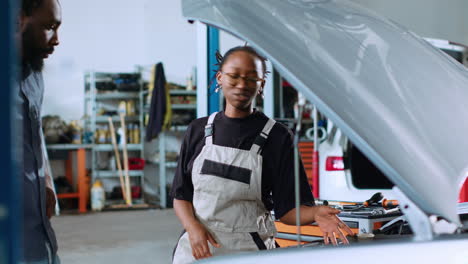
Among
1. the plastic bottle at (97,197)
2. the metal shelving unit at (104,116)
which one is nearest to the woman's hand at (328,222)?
the plastic bottle at (97,197)

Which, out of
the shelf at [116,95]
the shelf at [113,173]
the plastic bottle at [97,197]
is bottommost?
the plastic bottle at [97,197]

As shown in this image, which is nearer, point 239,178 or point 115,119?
point 239,178

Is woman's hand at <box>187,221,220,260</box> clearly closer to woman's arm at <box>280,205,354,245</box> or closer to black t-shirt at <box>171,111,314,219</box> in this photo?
black t-shirt at <box>171,111,314,219</box>

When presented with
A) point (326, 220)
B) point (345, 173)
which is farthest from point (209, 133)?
point (345, 173)

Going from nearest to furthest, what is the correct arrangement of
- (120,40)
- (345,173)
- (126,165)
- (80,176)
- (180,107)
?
1. (345,173)
2. (80,176)
3. (126,165)
4. (180,107)
5. (120,40)

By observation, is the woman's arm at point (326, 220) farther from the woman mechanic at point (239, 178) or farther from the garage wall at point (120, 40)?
the garage wall at point (120, 40)

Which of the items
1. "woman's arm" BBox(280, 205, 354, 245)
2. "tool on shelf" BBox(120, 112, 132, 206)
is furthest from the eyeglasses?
"tool on shelf" BBox(120, 112, 132, 206)

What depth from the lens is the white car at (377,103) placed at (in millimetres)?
1101

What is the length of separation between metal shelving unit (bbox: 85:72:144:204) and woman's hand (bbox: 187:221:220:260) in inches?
286

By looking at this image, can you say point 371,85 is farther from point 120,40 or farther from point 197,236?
point 120,40

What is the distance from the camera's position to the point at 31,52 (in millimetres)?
1230

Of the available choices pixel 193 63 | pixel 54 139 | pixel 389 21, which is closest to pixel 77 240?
pixel 54 139

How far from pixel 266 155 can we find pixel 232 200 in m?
0.18

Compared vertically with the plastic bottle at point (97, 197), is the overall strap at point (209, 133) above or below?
above
